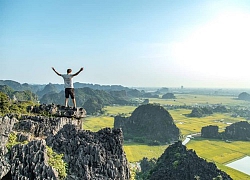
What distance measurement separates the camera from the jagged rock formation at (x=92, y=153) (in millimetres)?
7195

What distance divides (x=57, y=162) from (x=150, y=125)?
5856 centimetres

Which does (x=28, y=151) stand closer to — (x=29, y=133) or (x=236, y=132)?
(x=29, y=133)

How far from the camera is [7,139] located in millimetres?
7594

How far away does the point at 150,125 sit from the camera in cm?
6450

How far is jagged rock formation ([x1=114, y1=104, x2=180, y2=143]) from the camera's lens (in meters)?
59.9

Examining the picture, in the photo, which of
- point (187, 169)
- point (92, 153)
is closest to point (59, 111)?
point (92, 153)

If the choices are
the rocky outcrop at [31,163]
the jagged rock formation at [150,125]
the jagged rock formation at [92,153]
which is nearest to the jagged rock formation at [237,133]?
the jagged rock formation at [150,125]

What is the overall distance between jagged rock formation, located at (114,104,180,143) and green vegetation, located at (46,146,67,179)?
171ft

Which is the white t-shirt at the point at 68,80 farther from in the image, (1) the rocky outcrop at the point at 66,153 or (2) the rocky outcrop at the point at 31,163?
(2) the rocky outcrop at the point at 31,163

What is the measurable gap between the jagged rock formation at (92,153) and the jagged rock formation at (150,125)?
5083 cm

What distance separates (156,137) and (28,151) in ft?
178

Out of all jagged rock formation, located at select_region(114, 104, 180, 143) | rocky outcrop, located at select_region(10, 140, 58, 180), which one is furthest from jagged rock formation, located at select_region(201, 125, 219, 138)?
rocky outcrop, located at select_region(10, 140, 58, 180)

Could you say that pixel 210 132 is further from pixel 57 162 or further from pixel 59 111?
pixel 57 162

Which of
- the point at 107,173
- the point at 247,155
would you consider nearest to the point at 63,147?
the point at 107,173
